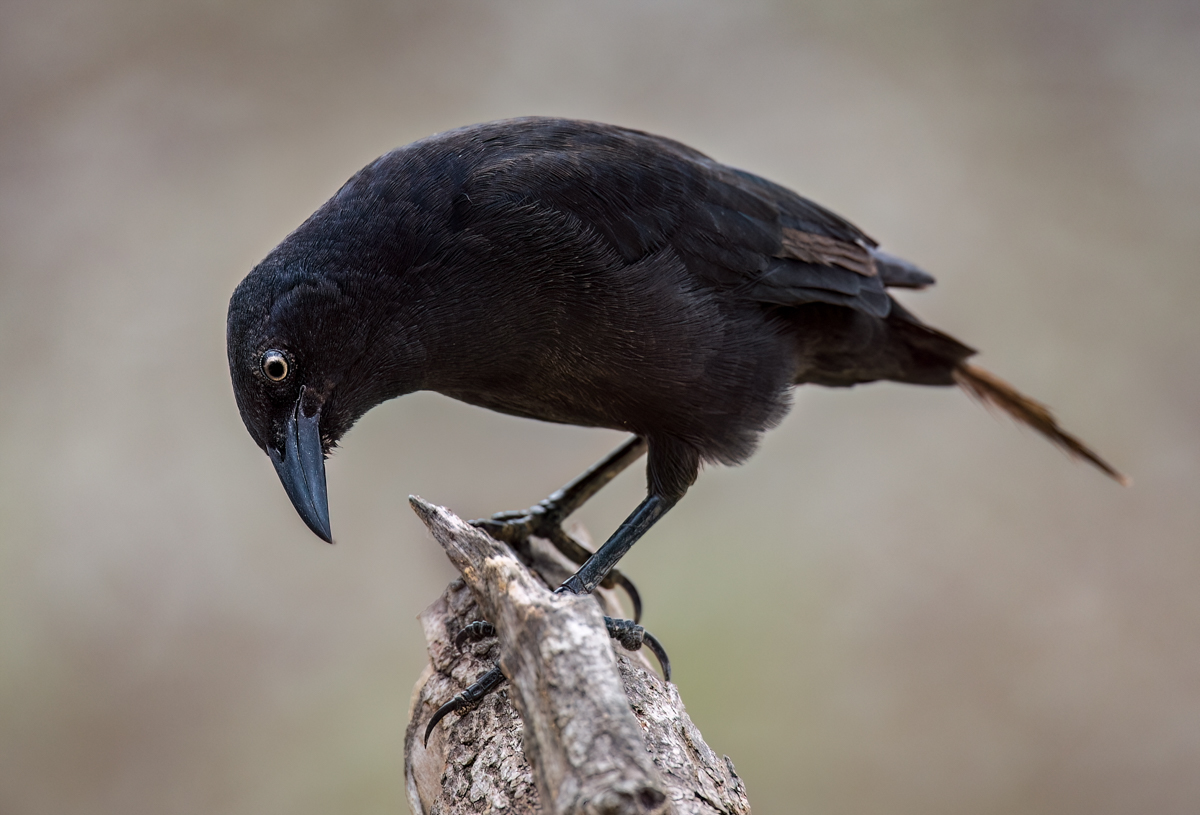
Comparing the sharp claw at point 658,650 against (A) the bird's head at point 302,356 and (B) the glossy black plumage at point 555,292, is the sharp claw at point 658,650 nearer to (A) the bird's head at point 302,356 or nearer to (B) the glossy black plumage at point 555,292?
(B) the glossy black plumage at point 555,292

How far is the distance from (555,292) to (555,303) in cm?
3

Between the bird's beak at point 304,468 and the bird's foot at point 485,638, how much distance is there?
520 mm

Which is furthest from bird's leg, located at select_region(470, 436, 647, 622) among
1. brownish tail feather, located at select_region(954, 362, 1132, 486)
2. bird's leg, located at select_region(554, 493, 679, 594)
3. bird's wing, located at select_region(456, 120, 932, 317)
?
brownish tail feather, located at select_region(954, 362, 1132, 486)

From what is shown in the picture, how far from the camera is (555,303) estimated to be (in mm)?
2889

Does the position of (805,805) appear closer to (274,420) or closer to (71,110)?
(274,420)

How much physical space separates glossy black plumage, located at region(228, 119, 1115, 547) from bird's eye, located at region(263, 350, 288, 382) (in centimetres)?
2

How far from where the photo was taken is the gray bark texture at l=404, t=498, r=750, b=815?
1634 mm

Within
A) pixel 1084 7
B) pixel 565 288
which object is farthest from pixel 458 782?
pixel 1084 7

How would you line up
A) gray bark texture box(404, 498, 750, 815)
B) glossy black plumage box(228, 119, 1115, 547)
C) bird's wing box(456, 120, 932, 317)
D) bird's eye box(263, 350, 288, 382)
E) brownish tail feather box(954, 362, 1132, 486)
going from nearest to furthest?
gray bark texture box(404, 498, 750, 815)
bird's eye box(263, 350, 288, 382)
glossy black plumage box(228, 119, 1115, 547)
bird's wing box(456, 120, 932, 317)
brownish tail feather box(954, 362, 1132, 486)

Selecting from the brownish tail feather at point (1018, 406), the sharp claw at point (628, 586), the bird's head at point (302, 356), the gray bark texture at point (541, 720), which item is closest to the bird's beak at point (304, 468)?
the bird's head at point (302, 356)

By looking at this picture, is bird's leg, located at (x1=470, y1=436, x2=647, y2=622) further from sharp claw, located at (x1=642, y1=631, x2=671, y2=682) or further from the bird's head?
the bird's head

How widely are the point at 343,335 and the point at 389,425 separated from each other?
320 centimetres

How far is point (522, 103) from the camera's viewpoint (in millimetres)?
6133

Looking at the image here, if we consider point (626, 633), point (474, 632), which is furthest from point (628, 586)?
point (474, 632)
